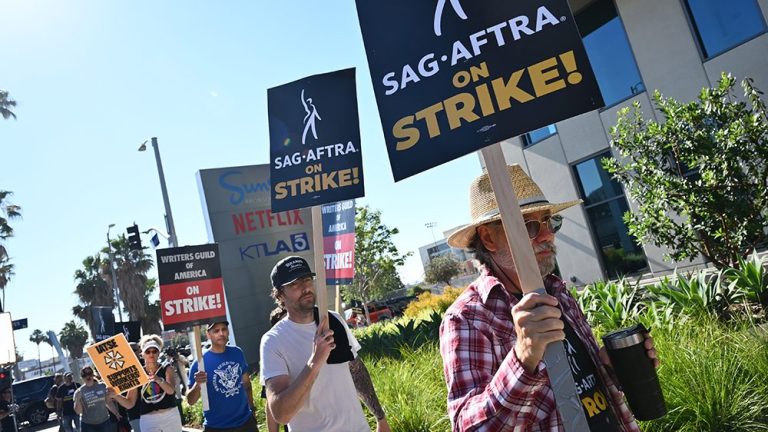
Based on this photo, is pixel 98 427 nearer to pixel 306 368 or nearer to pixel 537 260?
pixel 306 368

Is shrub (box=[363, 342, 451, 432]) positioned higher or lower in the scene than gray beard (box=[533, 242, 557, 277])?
lower

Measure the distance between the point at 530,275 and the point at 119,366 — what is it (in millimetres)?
6123

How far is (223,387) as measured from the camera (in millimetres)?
5234

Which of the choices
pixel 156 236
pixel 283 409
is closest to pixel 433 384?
pixel 283 409

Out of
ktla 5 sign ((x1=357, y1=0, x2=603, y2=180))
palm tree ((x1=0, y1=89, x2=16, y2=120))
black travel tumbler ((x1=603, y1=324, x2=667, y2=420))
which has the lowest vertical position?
black travel tumbler ((x1=603, y1=324, x2=667, y2=420))

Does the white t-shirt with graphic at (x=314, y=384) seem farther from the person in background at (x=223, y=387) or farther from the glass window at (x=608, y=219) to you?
the glass window at (x=608, y=219)

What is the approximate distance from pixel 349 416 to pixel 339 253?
6999 millimetres

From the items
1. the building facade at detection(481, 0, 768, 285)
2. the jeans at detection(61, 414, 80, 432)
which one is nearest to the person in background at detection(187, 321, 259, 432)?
the building facade at detection(481, 0, 768, 285)

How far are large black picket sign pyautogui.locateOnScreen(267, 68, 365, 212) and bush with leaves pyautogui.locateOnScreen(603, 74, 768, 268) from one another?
5249mm

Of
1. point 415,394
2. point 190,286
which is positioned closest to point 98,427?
point 190,286

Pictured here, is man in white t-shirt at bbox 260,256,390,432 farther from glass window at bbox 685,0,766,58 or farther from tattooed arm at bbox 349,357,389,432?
glass window at bbox 685,0,766,58

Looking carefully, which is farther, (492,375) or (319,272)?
(319,272)

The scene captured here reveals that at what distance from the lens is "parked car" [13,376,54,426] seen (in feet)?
73.2

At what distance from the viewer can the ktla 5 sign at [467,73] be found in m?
A: 1.75
